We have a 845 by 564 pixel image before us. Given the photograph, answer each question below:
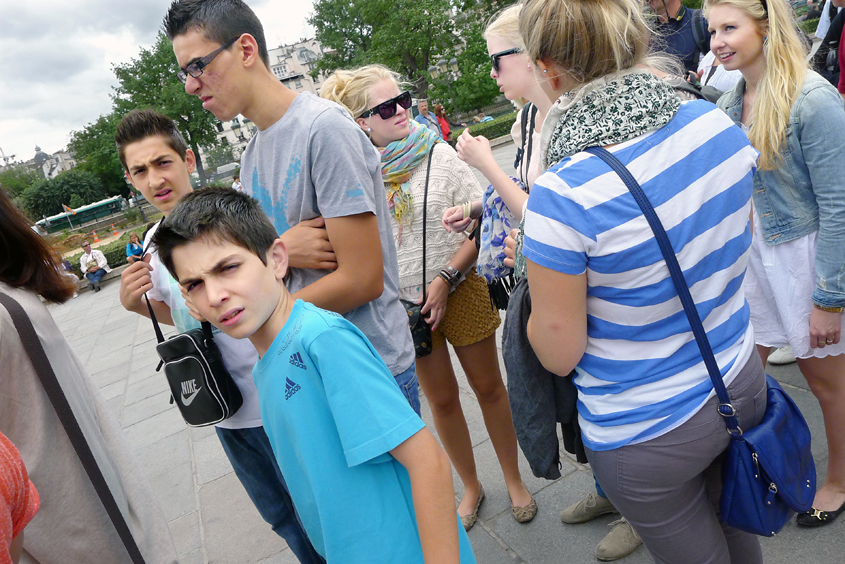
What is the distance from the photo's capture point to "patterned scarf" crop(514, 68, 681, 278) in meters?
1.25

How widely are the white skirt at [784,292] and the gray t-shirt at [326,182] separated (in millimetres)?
1439

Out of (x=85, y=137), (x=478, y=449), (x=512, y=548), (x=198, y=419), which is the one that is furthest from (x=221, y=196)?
(x=85, y=137)

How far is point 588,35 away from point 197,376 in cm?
146

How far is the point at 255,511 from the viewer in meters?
3.40

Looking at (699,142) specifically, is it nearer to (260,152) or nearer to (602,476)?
(602,476)

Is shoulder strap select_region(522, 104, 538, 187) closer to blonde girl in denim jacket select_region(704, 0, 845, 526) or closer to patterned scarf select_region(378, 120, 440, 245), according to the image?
patterned scarf select_region(378, 120, 440, 245)

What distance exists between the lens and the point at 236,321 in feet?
4.34

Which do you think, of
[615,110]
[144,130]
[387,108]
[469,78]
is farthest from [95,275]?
[469,78]

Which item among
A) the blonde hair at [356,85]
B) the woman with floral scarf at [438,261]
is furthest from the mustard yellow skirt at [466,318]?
the blonde hair at [356,85]

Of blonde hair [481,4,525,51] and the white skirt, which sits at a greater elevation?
blonde hair [481,4,525,51]

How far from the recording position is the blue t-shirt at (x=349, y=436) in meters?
1.20

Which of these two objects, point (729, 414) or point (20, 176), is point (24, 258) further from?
point (20, 176)

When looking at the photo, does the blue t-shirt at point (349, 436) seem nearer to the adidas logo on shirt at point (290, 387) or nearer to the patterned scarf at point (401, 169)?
the adidas logo on shirt at point (290, 387)

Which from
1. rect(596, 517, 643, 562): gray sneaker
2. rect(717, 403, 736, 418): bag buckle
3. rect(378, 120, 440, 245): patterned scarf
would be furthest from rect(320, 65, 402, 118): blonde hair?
rect(596, 517, 643, 562): gray sneaker
